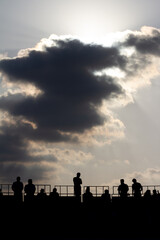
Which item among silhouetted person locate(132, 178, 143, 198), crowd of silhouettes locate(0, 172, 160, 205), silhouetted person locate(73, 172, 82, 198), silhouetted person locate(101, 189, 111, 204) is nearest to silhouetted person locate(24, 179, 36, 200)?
crowd of silhouettes locate(0, 172, 160, 205)

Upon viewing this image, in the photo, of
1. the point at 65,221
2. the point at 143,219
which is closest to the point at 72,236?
the point at 65,221

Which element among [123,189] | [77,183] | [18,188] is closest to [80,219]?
[77,183]

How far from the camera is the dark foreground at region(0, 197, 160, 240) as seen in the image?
2478 centimetres

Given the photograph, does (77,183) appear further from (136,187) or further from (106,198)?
(136,187)

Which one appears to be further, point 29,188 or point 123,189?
point 123,189

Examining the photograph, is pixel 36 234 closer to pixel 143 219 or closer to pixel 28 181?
pixel 28 181

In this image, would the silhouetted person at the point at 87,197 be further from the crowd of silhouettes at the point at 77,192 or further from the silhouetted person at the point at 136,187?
the silhouetted person at the point at 136,187

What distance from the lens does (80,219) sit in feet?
87.0

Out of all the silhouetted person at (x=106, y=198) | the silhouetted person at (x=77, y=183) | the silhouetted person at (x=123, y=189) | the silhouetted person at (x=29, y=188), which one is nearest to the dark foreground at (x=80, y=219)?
the silhouetted person at (x=106, y=198)

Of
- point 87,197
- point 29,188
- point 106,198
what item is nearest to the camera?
point 29,188

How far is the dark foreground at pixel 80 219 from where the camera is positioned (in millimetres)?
24781

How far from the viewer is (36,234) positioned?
82.4ft

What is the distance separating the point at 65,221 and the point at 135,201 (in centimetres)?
474

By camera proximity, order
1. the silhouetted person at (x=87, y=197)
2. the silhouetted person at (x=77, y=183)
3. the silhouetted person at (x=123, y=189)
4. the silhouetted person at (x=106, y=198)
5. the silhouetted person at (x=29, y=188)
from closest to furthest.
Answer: the silhouetted person at (x=29, y=188), the silhouetted person at (x=77, y=183), the silhouetted person at (x=123, y=189), the silhouetted person at (x=87, y=197), the silhouetted person at (x=106, y=198)
